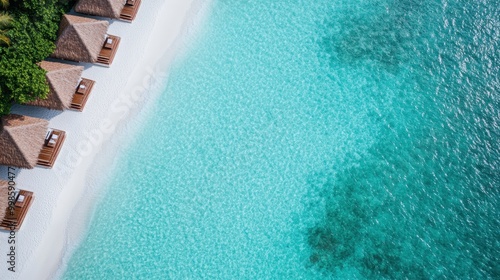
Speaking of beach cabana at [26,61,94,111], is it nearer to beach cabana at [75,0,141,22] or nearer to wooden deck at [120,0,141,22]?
beach cabana at [75,0,141,22]

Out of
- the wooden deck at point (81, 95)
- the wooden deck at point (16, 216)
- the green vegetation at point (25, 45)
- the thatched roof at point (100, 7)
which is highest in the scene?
the thatched roof at point (100, 7)

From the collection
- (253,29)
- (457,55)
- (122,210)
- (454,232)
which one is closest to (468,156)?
(454,232)

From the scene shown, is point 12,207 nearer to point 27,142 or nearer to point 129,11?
point 27,142

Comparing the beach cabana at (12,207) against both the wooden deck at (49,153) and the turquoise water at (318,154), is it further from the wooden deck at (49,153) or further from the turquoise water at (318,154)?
the turquoise water at (318,154)

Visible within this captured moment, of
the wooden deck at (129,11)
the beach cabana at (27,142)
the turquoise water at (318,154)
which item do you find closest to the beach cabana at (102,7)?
the wooden deck at (129,11)

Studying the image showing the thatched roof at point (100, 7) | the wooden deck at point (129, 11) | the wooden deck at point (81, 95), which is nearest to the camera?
the wooden deck at point (81, 95)

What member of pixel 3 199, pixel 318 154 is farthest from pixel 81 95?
pixel 318 154
